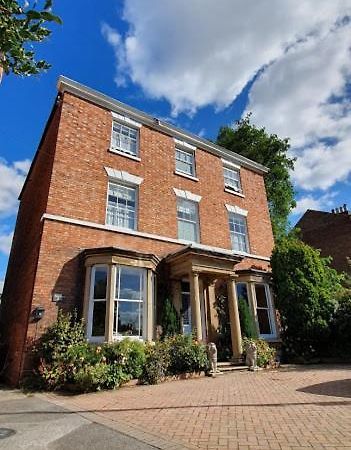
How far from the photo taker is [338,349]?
13180 millimetres

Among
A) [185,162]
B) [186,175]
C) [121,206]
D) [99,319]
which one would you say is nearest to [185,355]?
[99,319]

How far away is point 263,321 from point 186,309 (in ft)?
13.4

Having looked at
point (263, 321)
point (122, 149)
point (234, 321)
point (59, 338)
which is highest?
point (122, 149)

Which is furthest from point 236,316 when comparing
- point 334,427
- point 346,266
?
point 346,266

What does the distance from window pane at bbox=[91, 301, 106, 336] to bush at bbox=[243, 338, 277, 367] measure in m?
5.33

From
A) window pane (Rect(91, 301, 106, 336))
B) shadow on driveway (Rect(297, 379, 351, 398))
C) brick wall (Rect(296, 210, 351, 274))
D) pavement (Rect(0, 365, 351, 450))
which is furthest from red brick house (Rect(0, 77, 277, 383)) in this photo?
brick wall (Rect(296, 210, 351, 274))

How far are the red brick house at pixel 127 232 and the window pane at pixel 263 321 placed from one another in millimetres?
45

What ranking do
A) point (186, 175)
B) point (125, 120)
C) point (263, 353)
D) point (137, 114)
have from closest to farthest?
point (263, 353), point (125, 120), point (137, 114), point (186, 175)

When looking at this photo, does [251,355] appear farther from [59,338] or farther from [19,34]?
[19,34]

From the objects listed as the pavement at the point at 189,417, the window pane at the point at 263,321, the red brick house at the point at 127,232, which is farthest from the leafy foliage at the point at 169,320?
the window pane at the point at 263,321

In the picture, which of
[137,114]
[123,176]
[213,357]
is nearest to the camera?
[213,357]

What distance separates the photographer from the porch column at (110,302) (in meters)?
9.53

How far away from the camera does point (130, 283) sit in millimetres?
10781

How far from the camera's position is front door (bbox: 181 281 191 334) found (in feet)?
40.9
